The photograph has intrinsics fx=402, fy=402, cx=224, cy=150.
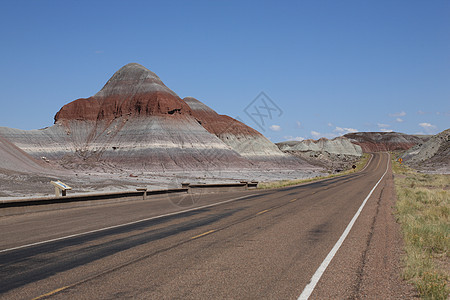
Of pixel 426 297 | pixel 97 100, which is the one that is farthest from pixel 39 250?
pixel 97 100

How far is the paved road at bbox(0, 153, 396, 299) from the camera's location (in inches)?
247

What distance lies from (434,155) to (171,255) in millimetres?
109284

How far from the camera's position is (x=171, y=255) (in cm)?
855

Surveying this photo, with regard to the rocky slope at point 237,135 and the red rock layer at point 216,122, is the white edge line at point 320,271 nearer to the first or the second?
the rocky slope at point 237,135

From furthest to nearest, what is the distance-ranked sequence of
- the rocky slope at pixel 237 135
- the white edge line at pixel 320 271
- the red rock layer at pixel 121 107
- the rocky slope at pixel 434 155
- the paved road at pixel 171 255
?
the rocky slope at pixel 237 135, the red rock layer at pixel 121 107, the rocky slope at pixel 434 155, the paved road at pixel 171 255, the white edge line at pixel 320 271

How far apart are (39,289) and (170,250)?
10.7 feet

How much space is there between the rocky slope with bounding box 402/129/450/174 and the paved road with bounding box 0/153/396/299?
86.5 meters

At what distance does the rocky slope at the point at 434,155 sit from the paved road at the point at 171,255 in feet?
284

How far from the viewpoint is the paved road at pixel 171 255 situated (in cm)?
626

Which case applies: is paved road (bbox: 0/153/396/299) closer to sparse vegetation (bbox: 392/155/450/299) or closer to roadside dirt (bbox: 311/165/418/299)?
→ roadside dirt (bbox: 311/165/418/299)

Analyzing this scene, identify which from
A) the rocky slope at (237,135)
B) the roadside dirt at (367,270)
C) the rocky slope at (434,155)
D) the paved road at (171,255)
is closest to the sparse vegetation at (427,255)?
the roadside dirt at (367,270)

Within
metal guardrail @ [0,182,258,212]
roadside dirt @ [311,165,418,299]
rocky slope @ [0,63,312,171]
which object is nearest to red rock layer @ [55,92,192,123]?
rocky slope @ [0,63,312,171]

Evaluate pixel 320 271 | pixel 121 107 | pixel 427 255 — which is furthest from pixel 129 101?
pixel 320 271

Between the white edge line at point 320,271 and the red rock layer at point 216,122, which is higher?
the red rock layer at point 216,122
